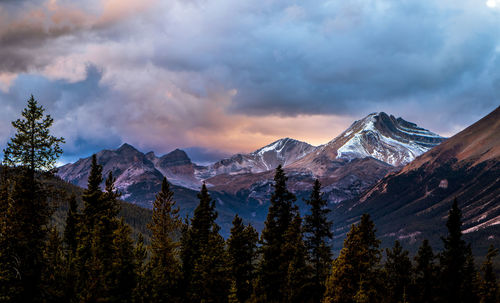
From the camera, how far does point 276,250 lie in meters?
48.4

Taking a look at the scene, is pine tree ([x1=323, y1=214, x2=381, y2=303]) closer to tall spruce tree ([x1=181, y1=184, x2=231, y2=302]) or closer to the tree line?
the tree line

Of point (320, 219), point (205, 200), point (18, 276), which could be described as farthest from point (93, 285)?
point (320, 219)

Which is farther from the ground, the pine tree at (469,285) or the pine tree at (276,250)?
the pine tree at (276,250)

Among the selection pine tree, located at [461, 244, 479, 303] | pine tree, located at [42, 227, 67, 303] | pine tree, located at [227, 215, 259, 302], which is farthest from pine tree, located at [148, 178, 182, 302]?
pine tree, located at [461, 244, 479, 303]

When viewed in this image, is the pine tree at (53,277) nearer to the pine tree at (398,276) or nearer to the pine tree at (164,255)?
the pine tree at (164,255)

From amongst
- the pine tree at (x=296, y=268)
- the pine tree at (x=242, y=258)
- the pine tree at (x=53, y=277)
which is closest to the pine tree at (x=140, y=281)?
the pine tree at (x=53, y=277)

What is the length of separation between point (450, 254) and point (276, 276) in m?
20.5

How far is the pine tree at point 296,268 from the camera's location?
146 ft

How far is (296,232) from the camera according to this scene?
1841 inches

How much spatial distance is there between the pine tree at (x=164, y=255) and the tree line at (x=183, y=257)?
0.11 m

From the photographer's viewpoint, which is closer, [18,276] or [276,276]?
[18,276]

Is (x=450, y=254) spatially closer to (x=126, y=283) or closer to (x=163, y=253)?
(x=163, y=253)

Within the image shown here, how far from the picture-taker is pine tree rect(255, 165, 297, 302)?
155 feet

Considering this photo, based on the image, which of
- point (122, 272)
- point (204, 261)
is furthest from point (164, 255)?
point (122, 272)
